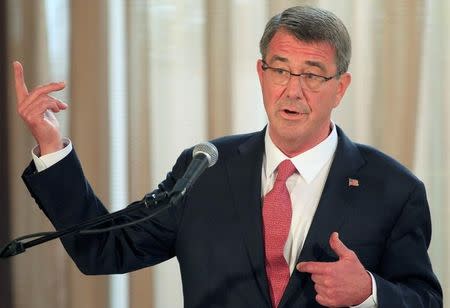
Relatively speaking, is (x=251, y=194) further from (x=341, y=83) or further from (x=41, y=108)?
(x=41, y=108)

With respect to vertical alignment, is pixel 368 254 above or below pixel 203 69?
below

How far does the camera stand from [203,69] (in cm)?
301

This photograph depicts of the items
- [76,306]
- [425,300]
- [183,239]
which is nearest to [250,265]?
[183,239]

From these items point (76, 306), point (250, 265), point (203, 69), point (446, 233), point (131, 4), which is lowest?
point (76, 306)

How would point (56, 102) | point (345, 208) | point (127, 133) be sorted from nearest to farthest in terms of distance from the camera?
1. point (56, 102)
2. point (345, 208)
3. point (127, 133)

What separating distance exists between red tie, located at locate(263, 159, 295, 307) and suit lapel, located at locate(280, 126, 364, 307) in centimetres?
4

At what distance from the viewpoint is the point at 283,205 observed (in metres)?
2.03

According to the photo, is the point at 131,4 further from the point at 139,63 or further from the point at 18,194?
the point at 18,194

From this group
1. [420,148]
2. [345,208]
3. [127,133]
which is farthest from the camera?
[127,133]

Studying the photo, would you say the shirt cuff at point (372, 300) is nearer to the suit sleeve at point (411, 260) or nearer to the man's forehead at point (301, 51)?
the suit sleeve at point (411, 260)

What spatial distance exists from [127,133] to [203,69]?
0.36m

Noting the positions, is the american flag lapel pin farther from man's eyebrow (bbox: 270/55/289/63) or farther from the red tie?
man's eyebrow (bbox: 270/55/289/63)

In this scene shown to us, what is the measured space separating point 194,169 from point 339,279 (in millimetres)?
399

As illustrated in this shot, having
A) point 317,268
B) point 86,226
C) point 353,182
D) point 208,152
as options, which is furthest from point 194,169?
point 353,182
